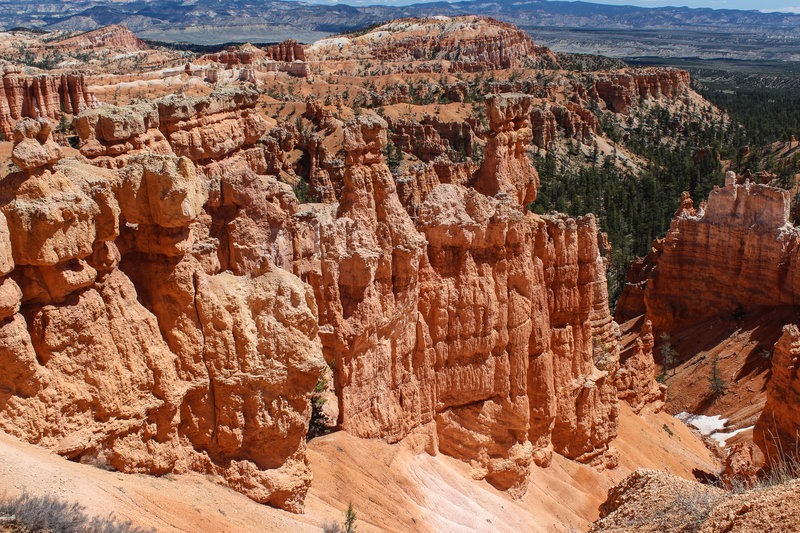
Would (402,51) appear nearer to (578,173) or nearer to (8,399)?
(578,173)

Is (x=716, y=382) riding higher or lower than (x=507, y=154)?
lower

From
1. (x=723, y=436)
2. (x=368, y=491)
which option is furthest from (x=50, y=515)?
(x=723, y=436)

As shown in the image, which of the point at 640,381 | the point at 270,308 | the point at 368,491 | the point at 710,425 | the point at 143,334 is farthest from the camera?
the point at 710,425

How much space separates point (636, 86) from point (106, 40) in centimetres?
9513

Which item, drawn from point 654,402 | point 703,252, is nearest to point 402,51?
point 703,252

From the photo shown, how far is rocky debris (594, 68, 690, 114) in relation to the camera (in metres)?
94.8

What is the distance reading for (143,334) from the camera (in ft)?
25.4

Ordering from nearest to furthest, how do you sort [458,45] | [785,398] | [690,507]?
[690,507] → [785,398] → [458,45]

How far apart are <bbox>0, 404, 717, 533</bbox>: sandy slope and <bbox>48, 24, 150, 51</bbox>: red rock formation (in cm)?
12528

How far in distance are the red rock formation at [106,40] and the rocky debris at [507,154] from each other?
11894cm

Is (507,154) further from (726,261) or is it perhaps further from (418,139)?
(418,139)

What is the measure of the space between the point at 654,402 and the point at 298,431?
16085 mm

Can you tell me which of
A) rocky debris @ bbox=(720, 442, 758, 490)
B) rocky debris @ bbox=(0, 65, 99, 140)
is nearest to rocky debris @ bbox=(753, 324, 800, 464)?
rocky debris @ bbox=(720, 442, 758, 490)

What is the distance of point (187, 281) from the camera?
804 centimetres
